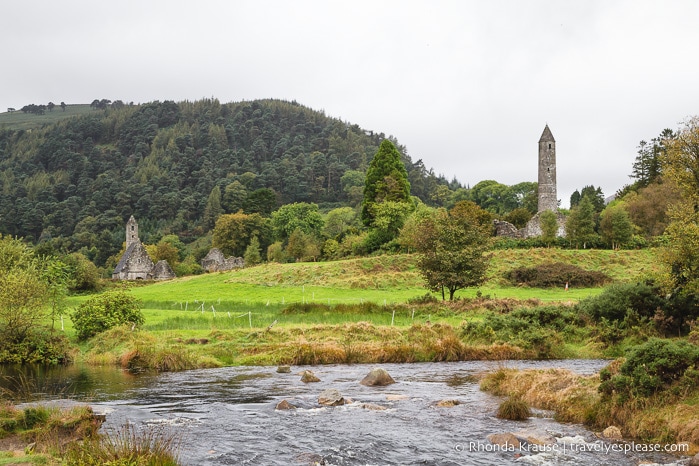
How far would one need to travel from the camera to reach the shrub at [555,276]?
62.0 metres

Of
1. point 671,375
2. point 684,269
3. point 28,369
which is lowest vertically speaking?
point 28,369

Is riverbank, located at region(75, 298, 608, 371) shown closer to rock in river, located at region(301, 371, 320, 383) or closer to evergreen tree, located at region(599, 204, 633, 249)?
rock in river, located at region(301, 371, 320, 383)

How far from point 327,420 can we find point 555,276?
4837cm

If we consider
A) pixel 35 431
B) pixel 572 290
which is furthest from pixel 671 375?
pixel 572 290

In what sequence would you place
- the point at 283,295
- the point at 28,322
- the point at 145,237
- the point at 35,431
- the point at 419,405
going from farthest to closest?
1. the point at 145,237
2. the point at 283,295
3. the point at 28,322
4. the point at 419,405
5. the point at 35,431

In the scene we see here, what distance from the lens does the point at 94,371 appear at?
3009 cm

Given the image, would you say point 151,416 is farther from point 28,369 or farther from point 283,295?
point 283,295

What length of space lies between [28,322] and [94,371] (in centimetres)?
647

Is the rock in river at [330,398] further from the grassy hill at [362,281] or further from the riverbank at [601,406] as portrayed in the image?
the grassy hill at [362,281]

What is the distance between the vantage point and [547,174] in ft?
387

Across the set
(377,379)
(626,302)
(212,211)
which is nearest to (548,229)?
(626,302)

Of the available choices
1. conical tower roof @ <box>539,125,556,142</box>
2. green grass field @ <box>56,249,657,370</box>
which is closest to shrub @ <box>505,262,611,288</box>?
green grass field @ <box>56,249,657,370</box>

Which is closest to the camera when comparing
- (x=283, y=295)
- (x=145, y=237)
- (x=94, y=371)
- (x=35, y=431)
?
(x=35, y=431)

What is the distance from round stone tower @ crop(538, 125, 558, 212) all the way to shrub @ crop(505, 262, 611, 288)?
175 ft
